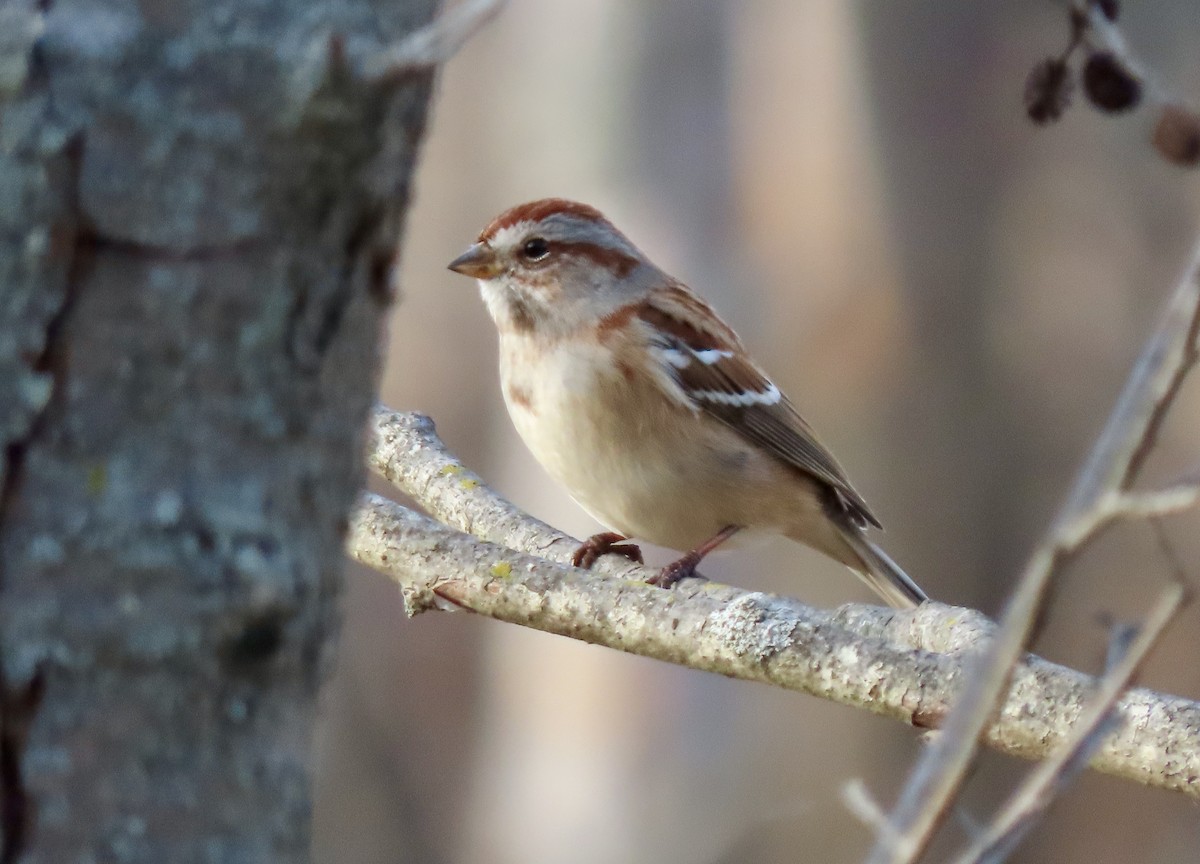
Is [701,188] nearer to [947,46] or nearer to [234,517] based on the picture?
[947,46]

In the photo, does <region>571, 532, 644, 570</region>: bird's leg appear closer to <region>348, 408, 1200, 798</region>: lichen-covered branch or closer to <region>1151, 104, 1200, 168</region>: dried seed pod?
<region>348, 408, 1200, 798</region>: lichen-covered branch

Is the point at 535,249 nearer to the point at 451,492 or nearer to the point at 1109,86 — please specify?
the point at 451,492

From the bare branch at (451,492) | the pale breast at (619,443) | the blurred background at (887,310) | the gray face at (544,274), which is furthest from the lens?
the blurred background at (887,310)

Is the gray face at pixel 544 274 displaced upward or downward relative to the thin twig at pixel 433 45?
downward

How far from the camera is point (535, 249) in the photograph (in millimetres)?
3648

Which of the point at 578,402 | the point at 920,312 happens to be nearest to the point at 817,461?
the point at 578,402

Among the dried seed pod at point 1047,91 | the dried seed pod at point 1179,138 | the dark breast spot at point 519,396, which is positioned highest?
the dried seed pod at point 1047,91

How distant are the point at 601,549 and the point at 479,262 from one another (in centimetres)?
82

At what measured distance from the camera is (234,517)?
958 mm

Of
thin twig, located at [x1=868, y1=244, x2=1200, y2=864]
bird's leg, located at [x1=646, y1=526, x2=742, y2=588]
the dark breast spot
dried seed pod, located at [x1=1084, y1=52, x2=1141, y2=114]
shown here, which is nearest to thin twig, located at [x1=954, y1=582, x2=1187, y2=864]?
thin twig, located at [x1=868, y1=244, x2=1200, y2=864]

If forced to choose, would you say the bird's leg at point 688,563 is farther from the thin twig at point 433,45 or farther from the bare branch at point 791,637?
the thin twig at point 433,45

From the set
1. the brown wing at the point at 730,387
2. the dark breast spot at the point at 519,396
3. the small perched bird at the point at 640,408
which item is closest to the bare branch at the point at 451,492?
the small perched bird at the point at 640,408

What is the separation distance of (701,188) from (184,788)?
5.19m

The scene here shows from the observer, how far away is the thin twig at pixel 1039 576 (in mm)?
875
